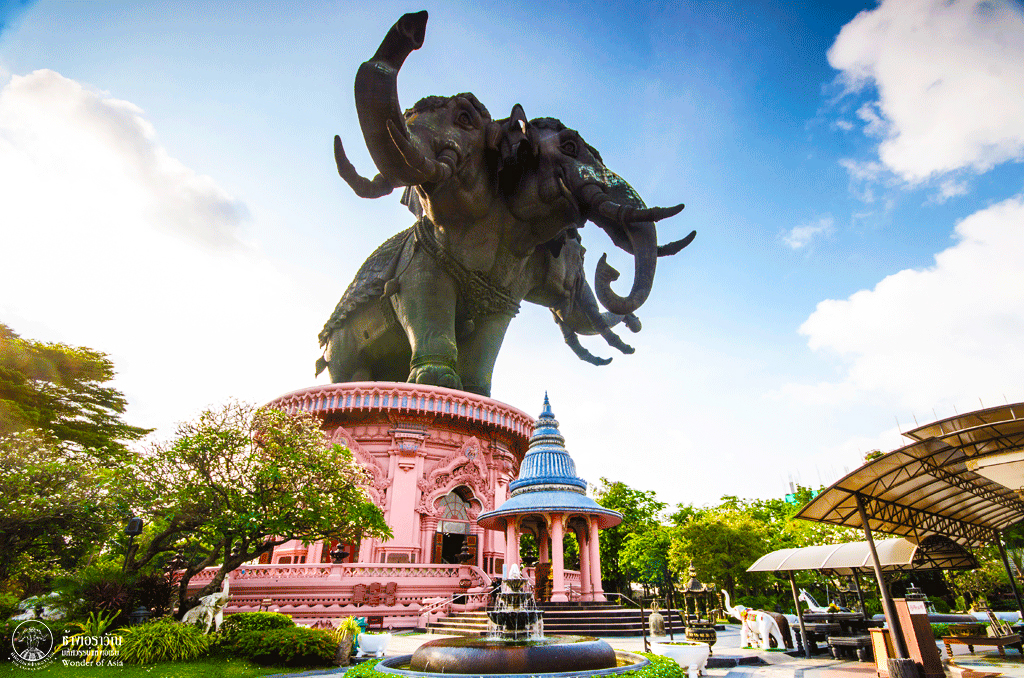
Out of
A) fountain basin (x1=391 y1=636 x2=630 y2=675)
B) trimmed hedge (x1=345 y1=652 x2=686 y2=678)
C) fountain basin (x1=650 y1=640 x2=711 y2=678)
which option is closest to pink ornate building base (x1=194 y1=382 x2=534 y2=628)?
fountain basin (x1=650 y1=640 x2=711 y2=678)

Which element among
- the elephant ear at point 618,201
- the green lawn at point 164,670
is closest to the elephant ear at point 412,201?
the elephant ear at point 618,201

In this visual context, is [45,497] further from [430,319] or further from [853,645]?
[853,645]

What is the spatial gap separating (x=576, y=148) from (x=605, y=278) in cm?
415

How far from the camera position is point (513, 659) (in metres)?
5.70

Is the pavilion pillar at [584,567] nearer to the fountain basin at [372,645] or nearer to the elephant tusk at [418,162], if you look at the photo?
the fountain basin at [372,645]

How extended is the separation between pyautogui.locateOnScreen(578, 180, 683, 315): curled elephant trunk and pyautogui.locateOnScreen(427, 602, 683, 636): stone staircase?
24.5 feet

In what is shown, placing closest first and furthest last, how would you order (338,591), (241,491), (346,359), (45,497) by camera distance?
1. (241,491)
2. (45,497)
3. (338,591)
4. (346,359)

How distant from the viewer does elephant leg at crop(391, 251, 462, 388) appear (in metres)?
19.8

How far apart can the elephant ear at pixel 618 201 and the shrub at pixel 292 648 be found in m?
11.4

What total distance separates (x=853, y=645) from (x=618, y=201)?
11.3 m

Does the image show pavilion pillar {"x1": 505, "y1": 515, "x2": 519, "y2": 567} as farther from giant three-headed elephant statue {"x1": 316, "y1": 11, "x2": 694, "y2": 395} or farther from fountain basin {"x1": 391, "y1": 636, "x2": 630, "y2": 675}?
fountain basin {"x1": 391, "y1": 636, "x2": 630, "y2": 675}

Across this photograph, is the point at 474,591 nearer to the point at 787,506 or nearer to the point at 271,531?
the point at 271,531

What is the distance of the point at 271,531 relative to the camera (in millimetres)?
12164

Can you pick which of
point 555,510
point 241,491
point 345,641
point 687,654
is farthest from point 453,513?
point 687,654
